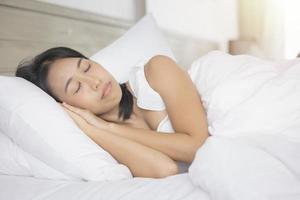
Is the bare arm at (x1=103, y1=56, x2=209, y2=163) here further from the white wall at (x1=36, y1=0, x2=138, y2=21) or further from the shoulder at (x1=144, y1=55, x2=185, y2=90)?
the white wall at (x1=36, y1=0, x2=138, y2=21)

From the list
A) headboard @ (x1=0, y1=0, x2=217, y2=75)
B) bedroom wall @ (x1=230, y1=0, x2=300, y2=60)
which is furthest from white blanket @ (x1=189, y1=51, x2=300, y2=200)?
bedroom wall @ (x1=230, y1=0, x2=300, y2=60)

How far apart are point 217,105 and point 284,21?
2.78m

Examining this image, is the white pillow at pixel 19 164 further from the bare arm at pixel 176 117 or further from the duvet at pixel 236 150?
the bare arm at pixel 176 117

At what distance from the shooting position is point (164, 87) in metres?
1.09

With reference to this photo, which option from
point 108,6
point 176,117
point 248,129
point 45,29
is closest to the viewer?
point 248,129

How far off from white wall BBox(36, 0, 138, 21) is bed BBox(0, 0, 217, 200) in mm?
44

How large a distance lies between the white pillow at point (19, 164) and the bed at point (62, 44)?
3 cm

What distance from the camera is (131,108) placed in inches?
48.9

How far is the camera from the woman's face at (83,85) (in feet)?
3.60

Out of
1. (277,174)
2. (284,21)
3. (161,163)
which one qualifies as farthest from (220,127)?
(284,21)

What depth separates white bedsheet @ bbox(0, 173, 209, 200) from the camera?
2.38 feet

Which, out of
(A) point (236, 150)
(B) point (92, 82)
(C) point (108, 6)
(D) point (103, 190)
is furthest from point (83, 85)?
(C) point (108, 6)

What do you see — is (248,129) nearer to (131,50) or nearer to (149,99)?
(149,99)

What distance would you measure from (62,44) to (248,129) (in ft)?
2.93
